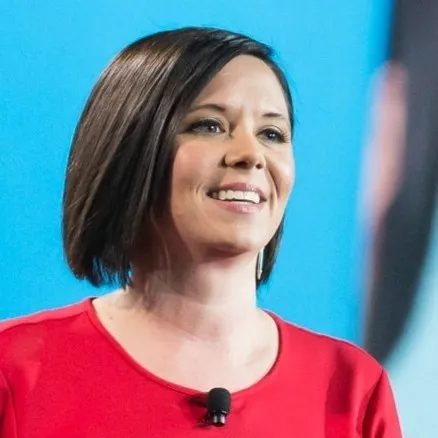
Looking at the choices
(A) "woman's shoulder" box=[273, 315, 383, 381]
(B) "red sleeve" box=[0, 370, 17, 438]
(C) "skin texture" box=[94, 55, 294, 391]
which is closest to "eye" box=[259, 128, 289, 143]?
(C) "skin texture" box=[94, 55, 294, 391]

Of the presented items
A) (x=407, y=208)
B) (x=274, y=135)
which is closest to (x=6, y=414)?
(x=274, y=135)

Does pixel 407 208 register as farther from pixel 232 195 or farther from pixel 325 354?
pixel 232 195

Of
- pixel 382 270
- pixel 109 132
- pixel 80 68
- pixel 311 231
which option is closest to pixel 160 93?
pixel 109 132

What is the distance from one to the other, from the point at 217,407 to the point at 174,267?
0.18 metres

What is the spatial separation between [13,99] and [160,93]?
34 centimetres

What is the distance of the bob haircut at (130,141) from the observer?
1021 mm

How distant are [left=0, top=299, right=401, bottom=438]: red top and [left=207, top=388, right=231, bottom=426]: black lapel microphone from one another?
0.01 metres

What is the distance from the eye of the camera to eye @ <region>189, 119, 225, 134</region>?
40.9 inches

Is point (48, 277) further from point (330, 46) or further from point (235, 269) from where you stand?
point (330, 46)

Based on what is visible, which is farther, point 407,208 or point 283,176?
point 407,208

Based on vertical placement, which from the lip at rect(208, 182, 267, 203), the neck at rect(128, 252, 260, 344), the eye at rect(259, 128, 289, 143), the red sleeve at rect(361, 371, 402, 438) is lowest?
the red sleeve at rect(361, 371, 402, 438)

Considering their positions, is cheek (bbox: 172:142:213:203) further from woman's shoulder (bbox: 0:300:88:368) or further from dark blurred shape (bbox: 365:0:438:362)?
dark blurred shape (bbox: 365:0:438:362)

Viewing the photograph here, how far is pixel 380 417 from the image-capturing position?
1.14 m

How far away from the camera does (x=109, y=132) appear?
3.42 feet
